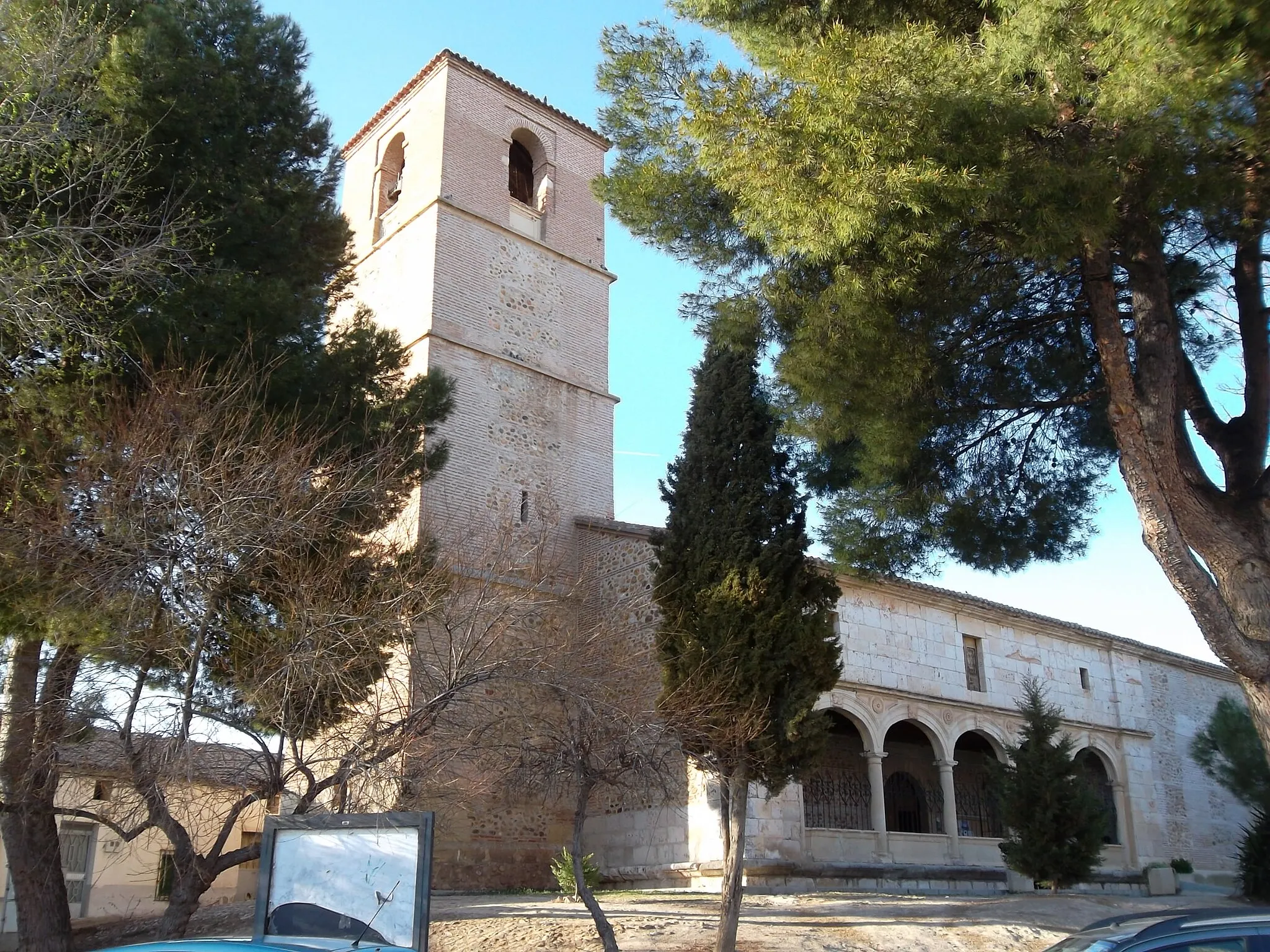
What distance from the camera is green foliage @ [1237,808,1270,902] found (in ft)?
54.2

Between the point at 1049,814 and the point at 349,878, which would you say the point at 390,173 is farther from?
the point at 349,878

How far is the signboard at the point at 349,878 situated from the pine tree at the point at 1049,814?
1096cm

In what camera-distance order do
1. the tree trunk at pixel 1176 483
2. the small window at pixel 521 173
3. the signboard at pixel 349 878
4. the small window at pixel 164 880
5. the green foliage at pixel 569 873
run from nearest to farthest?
the signboard at pixel 349 878
the tree trunk at pixel 1176 483
the green foliage at pixel 569 873
the small window at pixel 164 880
the small window at pixel 521 173

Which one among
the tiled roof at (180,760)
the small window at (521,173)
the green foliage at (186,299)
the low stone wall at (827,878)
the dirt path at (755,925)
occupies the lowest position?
the dirt path at (755,925)

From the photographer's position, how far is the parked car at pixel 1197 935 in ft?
14.0

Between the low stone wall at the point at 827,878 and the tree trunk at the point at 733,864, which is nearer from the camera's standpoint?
the tree trunk at the point at 733,864

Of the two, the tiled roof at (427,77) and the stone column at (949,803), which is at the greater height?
the tiled roof at (427,77)

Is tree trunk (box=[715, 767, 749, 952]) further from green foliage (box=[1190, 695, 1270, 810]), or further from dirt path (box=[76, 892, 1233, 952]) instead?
green foliage (box=[1190, 695, 1270, 810])

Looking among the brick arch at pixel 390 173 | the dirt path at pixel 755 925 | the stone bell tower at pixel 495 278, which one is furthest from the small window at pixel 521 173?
the dirt path at pixel 755 925

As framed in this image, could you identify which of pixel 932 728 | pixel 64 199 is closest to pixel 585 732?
pixel 64 199

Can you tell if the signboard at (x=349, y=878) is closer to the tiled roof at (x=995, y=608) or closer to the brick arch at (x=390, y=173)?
the tiled roof at (x=995, y=608)

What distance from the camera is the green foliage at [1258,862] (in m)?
16.5

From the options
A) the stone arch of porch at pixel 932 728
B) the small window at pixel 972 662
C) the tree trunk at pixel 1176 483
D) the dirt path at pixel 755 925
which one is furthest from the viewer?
the small window at pixel 972 662

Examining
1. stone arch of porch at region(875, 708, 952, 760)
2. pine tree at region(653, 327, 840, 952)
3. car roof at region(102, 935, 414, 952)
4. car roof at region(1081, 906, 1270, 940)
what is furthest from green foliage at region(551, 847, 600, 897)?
car roof at region(102, 935, 414, 952)
